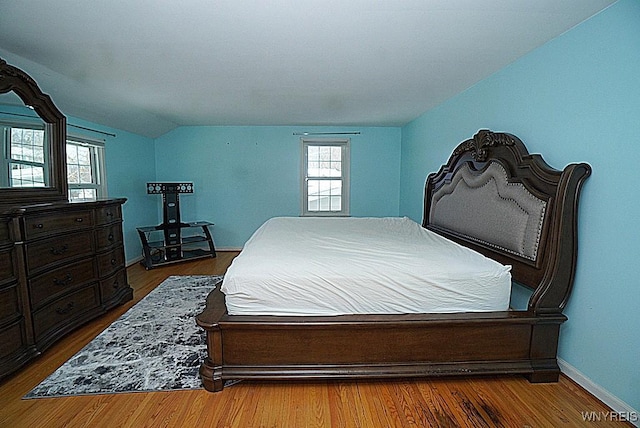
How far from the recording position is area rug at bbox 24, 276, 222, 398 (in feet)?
6.10

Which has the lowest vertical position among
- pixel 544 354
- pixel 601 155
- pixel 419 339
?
pixel 544 354

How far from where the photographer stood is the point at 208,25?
1.84 metres

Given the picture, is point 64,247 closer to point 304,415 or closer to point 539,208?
point 304,415

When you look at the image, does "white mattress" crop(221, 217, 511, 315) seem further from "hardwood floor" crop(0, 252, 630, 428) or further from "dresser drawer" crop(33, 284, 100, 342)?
"dresser drawer" crop(33, 284, 100, 342)

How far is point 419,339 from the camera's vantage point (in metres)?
1.81

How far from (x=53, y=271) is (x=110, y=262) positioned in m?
0.64

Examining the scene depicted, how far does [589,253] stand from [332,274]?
144cm

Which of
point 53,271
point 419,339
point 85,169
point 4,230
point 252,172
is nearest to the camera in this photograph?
point 419,339

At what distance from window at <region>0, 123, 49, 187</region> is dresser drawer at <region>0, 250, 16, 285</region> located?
0.60 m

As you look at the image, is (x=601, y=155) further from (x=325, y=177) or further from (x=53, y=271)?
(x=325, y=177)

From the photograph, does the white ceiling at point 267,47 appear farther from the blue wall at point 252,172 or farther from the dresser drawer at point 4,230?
the blue wall at point 252,172

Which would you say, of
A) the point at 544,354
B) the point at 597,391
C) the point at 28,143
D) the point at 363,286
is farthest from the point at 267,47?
the point at 597,391

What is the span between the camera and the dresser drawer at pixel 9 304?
6.15 ft

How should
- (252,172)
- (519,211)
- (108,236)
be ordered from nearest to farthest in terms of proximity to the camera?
(519,211) → (108,236) → (252,172)
